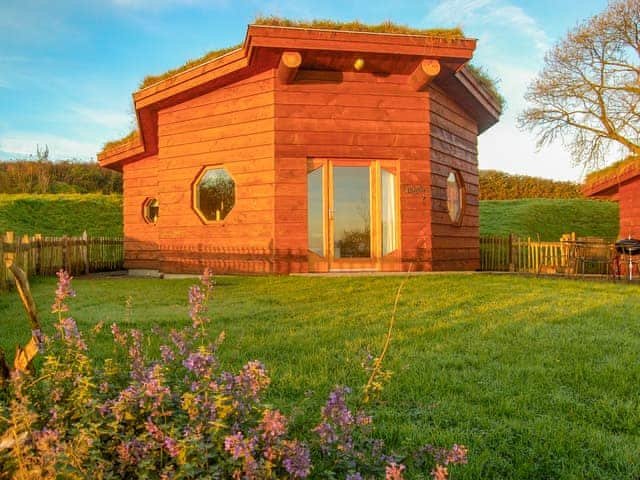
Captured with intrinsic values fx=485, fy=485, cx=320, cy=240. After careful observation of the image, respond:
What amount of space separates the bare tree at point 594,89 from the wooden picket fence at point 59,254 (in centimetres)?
1656

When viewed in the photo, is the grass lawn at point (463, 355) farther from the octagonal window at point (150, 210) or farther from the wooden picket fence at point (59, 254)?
the octagonal window at point (150, 210)

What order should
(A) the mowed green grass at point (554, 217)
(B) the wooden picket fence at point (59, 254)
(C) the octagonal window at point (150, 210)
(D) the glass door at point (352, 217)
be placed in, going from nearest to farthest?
1. (B) the wooden picket fence at point (59, 254)
2. (D) the glass door at point (352, 217)
3. (C) the octagonal window at point (150, 210)
4. (A) the mowed green grass at point (554, 217)

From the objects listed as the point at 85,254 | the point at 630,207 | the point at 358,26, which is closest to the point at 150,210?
the point at 85,254

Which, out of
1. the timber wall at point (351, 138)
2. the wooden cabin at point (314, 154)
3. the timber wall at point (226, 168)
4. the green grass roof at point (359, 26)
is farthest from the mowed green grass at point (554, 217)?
the timber wall at point (226, 168)

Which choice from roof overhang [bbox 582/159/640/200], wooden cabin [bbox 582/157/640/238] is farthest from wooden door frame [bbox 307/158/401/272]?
roof overhang [bbox 582/159/640/200]

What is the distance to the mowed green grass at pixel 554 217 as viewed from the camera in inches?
1050

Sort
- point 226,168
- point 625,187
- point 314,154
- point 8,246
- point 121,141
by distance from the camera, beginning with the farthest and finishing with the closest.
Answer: point 625,187 → point 121,141 → point 226,168 → point 314,154 → point 8,246

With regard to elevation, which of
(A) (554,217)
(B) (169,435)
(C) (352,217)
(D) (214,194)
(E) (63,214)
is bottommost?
(B) (169,435)

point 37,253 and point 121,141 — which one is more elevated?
point 121,141

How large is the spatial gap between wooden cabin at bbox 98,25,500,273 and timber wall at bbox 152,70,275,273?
0.09 feet

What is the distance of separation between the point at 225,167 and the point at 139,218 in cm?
574

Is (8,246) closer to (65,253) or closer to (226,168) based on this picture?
(65,253)

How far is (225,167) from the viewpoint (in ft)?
35.0

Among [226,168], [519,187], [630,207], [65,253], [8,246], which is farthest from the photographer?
[519,187]
